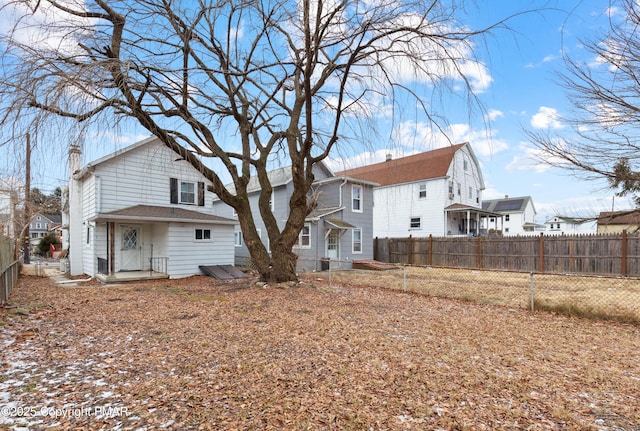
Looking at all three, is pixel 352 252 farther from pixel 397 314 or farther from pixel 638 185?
pixel 638 185

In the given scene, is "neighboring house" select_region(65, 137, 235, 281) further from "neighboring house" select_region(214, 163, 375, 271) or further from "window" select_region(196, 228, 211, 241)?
"neighboring house" select_region(214, 163, 375, 271)

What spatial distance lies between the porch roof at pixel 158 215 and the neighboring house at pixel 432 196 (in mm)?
10883

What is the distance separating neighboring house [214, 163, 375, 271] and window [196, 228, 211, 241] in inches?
154

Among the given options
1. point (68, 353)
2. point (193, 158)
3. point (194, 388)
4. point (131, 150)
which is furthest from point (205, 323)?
point (131, 150)

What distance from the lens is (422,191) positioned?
23.7 m

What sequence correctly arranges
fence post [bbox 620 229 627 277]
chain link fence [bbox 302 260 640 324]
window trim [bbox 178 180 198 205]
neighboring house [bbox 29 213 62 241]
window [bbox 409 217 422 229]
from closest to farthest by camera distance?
chain link fence [bbox 302 260 640 324] → fence post [bbox 620 229 627 277] → window trim [bbox 178 180 198 205] → window [bbox 409 217 422 229] → neighboring house [bbox 29 213 62 241]

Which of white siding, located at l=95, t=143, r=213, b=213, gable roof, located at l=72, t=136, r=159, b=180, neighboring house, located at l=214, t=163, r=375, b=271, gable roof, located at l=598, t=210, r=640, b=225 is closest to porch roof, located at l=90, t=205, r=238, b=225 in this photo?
white siding, located at l=95, t=143, r=213, b=213

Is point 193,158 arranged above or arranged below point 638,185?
above

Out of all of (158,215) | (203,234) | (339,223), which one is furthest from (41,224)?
(339,223)

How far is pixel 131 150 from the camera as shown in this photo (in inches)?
516

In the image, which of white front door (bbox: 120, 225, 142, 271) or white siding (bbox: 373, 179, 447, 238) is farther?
white siding (bbox: 373, 179, 447, 238)

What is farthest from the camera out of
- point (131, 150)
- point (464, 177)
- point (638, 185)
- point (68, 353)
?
point (464, 177)

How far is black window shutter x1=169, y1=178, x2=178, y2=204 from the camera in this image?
14156mm

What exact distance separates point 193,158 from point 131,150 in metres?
5.82
